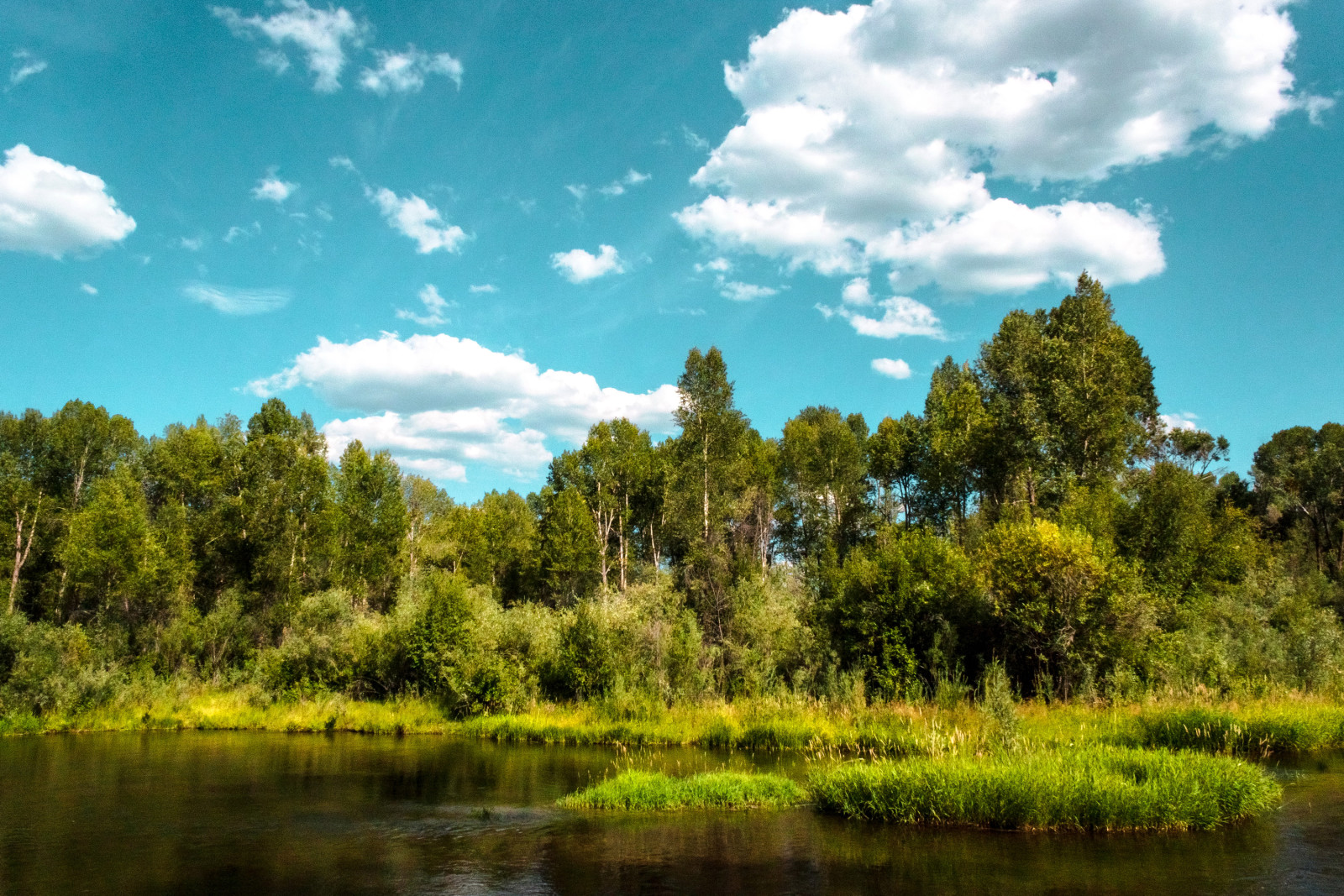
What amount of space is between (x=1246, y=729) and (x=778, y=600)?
20.0 meters

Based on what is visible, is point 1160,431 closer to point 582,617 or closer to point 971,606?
point 971,606

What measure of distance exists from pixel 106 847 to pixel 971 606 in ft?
101

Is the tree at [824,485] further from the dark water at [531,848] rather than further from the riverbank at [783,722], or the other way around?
the dark water at [531,848]

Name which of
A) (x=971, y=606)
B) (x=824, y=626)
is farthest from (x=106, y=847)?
(x=971, y=606)

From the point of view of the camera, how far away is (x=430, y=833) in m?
18.5

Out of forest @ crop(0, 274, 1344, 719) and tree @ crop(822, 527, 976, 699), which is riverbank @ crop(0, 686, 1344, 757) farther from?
tree @ crop(822, 527, 976, 699)

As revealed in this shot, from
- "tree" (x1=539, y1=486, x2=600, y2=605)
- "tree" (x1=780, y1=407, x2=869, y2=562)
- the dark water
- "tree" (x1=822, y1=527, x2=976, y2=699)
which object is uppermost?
"tree" (x1=780, y1=407, x2=869, y2=562)

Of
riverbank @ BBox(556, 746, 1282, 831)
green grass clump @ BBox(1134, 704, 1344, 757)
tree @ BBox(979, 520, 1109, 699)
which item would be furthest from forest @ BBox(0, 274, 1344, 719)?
riverbank @ BBox(556, 746, 1282, 831)

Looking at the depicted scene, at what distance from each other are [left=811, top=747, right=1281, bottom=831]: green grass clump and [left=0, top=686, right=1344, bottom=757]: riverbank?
1.79 meters

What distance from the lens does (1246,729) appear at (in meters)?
24.3

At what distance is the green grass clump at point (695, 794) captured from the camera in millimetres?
20203

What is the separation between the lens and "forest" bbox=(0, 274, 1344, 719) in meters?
34.0

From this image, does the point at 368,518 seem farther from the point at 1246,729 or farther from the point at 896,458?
the point at 1246,729

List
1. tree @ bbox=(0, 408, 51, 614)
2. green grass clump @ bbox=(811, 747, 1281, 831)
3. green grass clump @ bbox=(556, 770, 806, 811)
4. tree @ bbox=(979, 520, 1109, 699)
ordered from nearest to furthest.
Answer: green grass clump @ bbox=(811, 747, 1281, 831)
green grass clump @ bbox=(556, 770, 806, 811)
tree @ bbox=(979, 520, 1109, 699)
tree @ bbox=(0, 408, 51, 614)
